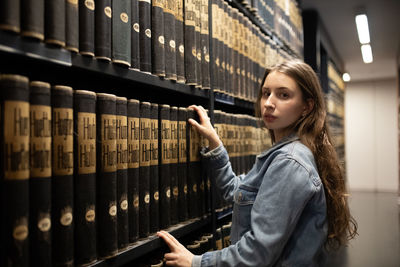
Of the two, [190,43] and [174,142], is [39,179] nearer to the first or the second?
[174,142]

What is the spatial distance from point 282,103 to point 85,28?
2.14ft

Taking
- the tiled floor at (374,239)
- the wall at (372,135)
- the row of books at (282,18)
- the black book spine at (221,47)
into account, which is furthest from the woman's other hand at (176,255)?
the wall at (372,135)

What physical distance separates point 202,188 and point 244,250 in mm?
431

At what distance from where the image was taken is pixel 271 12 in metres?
2.30

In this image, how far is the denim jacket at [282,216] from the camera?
0.97 metres

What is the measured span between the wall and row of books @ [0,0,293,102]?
26.7ft

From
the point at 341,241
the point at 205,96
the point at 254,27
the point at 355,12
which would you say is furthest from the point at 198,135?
the point at 355,12

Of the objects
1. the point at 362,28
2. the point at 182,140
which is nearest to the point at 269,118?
the point at 182,140

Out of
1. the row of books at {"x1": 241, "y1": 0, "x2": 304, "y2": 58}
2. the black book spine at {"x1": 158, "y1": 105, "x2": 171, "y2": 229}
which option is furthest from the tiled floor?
the black book spine at {"x1": 158, "y1": 105, "x2": 171, "y2": 229}

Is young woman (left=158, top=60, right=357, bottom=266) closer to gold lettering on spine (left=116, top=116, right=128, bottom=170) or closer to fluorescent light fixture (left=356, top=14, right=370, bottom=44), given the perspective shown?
gold lettering on spine (left=116, top=116, right=128, bottom=170)

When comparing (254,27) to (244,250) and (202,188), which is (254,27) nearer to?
(202,188)

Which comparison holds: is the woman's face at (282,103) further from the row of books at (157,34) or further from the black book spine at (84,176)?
the black book spine at (84,176)

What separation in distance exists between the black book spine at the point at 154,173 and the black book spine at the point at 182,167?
0.14m

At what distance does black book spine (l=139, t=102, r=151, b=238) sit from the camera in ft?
3.50
